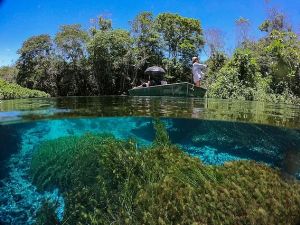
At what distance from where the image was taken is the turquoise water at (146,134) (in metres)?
11.4

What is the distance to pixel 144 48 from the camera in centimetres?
4162

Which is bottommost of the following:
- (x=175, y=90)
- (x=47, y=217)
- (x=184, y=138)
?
(x=47, y=217)

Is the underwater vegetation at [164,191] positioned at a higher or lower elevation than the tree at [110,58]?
lower

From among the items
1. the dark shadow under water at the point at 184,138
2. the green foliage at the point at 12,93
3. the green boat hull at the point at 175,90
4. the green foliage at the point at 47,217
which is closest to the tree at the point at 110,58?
the green foliage at the point at 12,93

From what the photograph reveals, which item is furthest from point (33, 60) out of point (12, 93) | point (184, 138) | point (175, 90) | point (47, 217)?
point (47, 217)

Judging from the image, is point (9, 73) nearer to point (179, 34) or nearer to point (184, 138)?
point (179, 34)

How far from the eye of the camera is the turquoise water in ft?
37.4

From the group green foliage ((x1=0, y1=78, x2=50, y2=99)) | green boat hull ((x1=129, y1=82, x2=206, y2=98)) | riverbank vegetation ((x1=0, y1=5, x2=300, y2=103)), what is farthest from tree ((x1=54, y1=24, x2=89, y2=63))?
green boat hull ((x1=129, y1=82, x2=206, y2=98))

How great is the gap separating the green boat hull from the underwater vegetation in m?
12.0

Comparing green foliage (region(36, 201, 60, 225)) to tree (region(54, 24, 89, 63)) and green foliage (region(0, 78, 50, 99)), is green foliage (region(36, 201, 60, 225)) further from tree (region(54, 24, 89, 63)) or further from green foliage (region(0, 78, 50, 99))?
tree (region(54, 24, 89, 63))

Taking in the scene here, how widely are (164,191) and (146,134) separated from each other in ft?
24.0

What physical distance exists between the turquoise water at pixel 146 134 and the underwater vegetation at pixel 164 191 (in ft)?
7.88

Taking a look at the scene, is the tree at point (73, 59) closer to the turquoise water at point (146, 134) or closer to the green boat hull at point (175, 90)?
the green boat hull at point (175, 90)

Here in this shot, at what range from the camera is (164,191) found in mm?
6512
